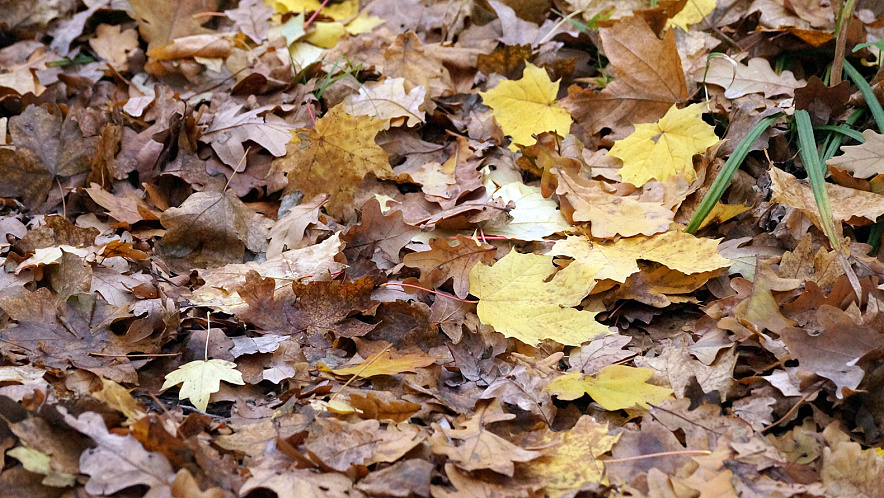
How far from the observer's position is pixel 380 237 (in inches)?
79.3

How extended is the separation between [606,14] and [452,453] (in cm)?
197

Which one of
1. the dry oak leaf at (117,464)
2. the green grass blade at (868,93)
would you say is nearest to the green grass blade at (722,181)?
the green grass blade at (868,93)

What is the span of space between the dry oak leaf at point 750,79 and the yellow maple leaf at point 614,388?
1.19m

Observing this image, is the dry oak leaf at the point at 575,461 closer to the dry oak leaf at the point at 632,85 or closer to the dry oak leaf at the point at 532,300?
the dry oak leaf at the point at 532,300

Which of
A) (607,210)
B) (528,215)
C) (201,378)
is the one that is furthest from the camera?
(528,215)

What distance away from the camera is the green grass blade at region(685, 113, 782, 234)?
197 centimetres

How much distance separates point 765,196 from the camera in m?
2.07

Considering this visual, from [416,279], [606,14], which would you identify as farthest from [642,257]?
[606,14]

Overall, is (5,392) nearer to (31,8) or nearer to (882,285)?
(882,285)

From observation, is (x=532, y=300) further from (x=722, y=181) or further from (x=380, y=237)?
(x=722, y=181)

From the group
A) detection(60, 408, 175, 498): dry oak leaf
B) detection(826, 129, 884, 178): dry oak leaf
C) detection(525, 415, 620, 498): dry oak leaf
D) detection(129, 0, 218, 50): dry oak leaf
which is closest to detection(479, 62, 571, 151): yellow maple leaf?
detection(826, 129, 884, 178): dry oak leaf

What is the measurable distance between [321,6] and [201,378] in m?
2.11

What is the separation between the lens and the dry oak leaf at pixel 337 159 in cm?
226

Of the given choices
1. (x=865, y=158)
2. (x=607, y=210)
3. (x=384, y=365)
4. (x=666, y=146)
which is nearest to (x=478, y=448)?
(x=384, y=365)
